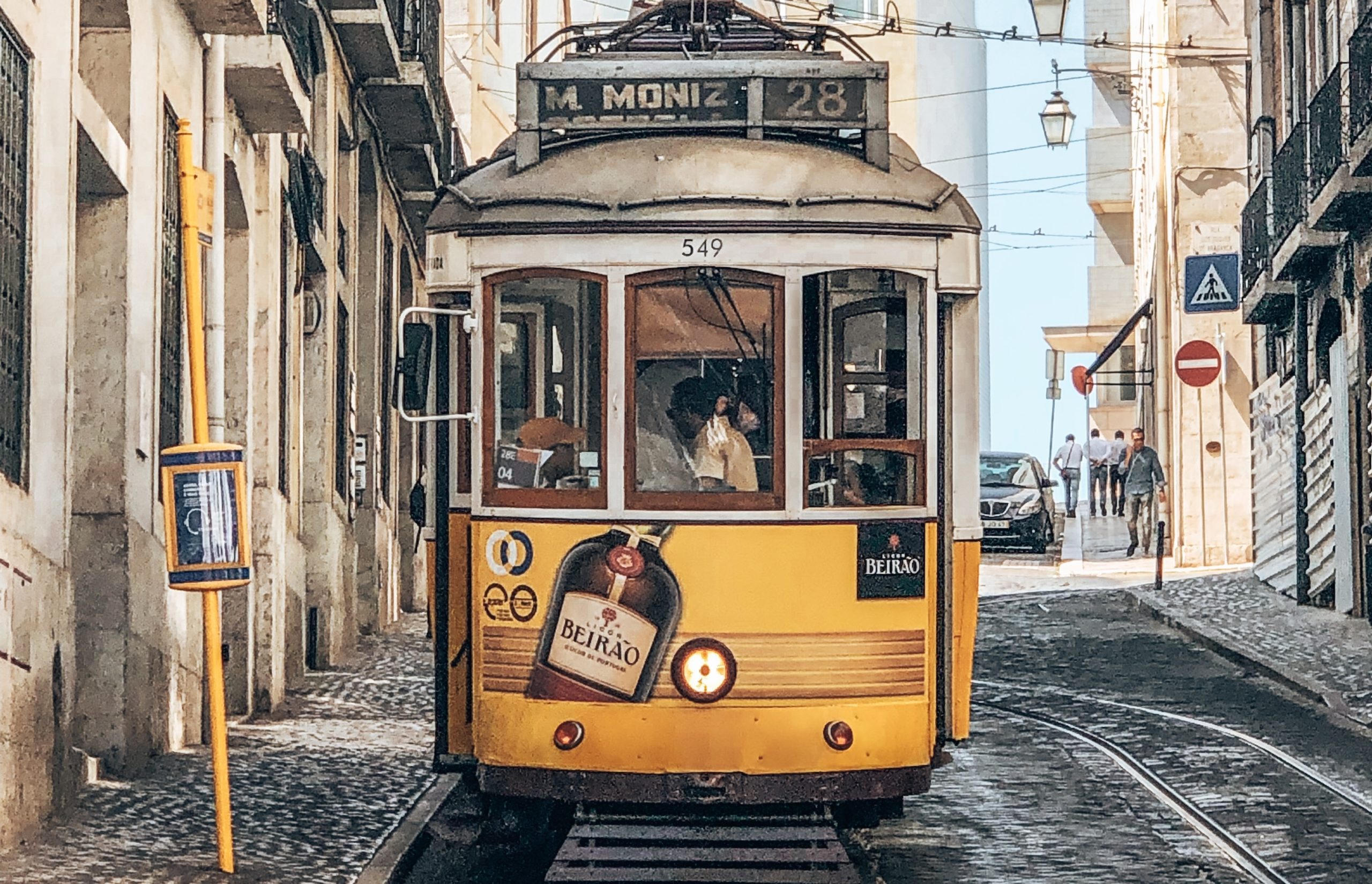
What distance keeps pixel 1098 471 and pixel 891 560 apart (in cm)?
3260

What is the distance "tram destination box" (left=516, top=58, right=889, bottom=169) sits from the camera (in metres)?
9.07

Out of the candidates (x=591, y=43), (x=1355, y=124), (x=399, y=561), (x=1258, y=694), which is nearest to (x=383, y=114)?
(x=399, y=561)

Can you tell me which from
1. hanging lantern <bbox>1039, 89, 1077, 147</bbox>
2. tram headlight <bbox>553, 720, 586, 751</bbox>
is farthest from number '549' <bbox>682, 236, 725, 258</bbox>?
hanging lantern <bbox>1039, 89, 1077, 147</bbox>

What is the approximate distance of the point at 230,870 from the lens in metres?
8.93

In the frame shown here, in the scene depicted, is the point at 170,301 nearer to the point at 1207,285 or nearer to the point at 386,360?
the point at 386,360

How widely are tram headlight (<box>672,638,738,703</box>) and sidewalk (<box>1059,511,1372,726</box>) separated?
6896 mm

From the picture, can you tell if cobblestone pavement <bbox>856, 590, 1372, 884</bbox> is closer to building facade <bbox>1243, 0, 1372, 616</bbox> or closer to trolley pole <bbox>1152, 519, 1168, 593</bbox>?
building facade <bbox>1243, 0, 1372, 616</bbox>

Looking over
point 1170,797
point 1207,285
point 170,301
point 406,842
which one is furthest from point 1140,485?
point 406,842

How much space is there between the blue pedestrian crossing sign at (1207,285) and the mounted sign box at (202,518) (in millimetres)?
16720

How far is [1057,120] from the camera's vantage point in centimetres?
3141

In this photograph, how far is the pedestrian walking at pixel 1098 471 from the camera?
3950 cm

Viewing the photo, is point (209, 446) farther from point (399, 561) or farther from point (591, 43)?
point (399, 561)

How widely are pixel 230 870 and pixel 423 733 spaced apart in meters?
4.83

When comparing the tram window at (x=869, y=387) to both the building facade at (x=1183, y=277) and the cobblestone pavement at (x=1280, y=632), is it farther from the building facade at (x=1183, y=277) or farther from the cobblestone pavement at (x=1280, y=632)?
the building facade at (x=1183, y=277)
